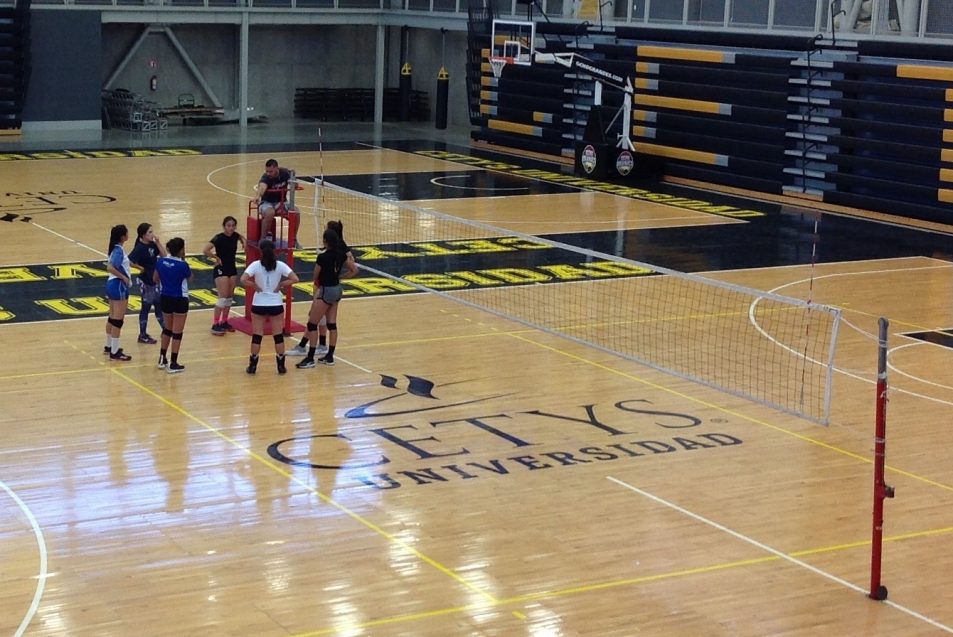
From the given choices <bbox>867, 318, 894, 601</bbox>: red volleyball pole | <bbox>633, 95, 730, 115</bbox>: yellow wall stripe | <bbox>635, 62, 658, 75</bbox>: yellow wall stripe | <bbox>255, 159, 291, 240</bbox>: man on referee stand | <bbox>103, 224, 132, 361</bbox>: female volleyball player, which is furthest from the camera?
<bbox>635, 62, 658, 75</bbox>: yellow wall stripe

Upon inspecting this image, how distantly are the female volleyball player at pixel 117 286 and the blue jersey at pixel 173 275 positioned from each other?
0.89 m

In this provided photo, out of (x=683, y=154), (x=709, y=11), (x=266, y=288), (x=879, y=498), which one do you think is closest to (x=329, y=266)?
(x=266, y=288)

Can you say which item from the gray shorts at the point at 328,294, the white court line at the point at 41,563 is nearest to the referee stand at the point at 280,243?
the gray shorts at the point at 328,294

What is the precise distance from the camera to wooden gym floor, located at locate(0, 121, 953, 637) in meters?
11.0

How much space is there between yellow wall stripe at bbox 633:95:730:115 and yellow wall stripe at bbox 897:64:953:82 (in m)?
5.57

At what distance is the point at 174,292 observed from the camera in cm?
1719

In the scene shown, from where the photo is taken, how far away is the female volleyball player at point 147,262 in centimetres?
1828

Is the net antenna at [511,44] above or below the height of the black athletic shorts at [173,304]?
above

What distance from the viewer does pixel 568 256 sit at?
26547 millimetres

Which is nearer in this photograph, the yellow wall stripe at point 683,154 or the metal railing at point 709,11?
the metal railing at point 709,11

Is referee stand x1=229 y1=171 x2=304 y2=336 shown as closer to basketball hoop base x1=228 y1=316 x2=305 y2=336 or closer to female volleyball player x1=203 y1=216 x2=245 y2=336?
basketball hoop base x1=228 y1=316 x2=305 y2=336

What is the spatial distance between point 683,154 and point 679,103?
4.30 ft

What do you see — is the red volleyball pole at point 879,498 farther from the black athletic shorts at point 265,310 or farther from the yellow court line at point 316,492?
the black athletic shorts at point 265,310

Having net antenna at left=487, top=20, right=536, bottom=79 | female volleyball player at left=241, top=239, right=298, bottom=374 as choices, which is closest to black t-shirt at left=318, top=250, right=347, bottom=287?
female volleyball player at left=241, top=239, right=298, bottom=374
